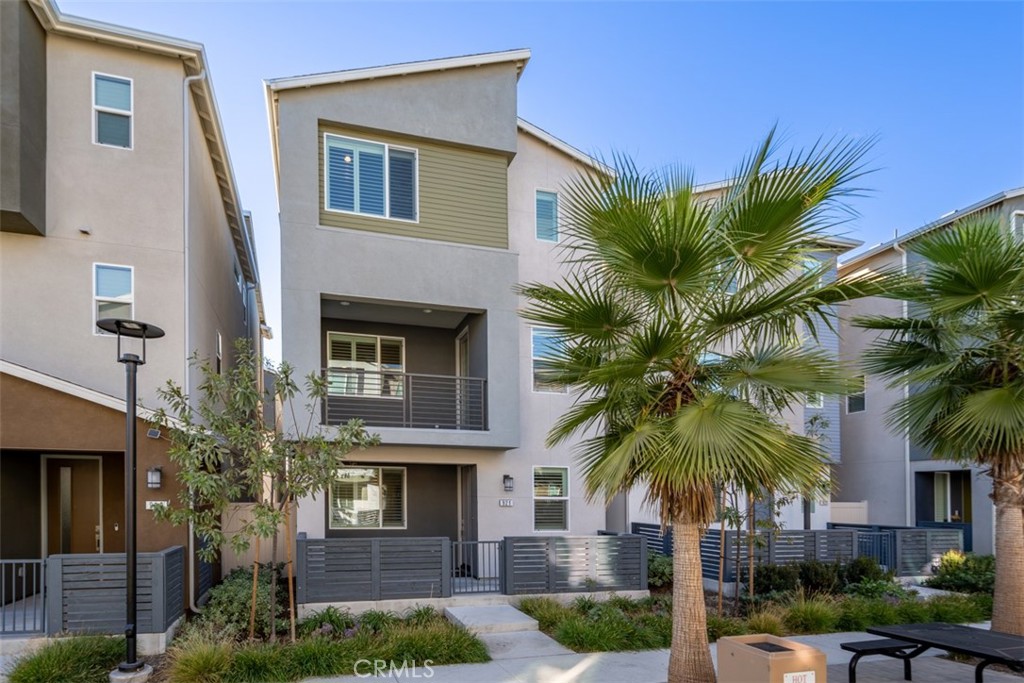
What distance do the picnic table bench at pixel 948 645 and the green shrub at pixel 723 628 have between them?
195 cm

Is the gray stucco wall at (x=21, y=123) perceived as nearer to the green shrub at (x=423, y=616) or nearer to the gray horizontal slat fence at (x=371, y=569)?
the gray horizontal slat fence at (x=371, y=569)

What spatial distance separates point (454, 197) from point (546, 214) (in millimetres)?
2345

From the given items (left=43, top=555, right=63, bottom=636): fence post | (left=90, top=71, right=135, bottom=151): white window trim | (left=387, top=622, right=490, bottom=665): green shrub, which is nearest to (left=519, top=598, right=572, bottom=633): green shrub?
(left=387, top=622, right=490, bottom=665): green shrub

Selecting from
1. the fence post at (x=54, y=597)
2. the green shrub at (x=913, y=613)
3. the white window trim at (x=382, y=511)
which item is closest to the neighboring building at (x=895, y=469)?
the green shrub at (x=913, y=613)

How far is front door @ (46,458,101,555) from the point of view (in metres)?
11.0

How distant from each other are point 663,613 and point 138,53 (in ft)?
41.7

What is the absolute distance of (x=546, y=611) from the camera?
9984 millimetres

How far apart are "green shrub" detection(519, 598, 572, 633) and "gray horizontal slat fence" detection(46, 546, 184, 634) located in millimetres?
5174

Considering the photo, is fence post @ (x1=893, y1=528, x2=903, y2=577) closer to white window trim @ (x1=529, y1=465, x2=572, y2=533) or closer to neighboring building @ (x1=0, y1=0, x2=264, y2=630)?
white window trim @ (x1=529, y1=465, x2=572, y2=533)

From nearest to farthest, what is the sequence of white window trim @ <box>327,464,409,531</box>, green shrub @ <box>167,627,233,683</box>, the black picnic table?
the black picnic table < green shrub @ <box>167,627,233,683</box> < white window trim @ <box>327,464,409,531</box>

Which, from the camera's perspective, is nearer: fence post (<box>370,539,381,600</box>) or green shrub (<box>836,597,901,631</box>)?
green shrub (<box>836,597,901,631</box>)

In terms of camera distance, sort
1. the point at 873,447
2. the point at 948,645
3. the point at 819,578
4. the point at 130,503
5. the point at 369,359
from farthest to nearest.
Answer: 1. the point at 873,447
2. the point at 369,359
3. the point at 819,578
4. the point at 130,503
5. the point at 948,645

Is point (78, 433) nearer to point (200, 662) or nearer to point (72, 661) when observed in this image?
point (72, 661)

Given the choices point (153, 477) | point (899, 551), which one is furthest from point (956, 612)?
point (153, 477)
